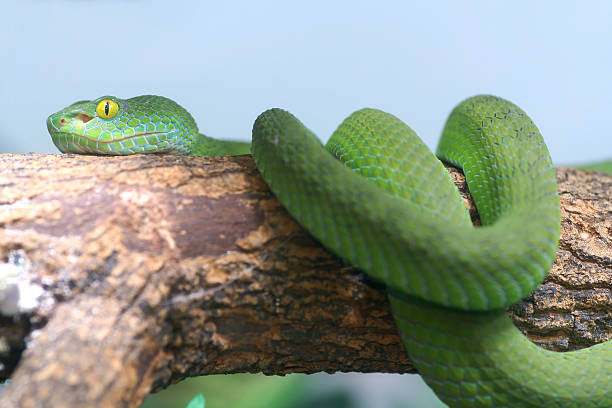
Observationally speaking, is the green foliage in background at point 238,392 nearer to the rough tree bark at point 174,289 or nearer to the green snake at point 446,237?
the rough tree bark at point 174,289

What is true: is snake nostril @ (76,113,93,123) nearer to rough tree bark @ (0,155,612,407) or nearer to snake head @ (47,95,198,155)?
snake head @ (47,95,198,155)

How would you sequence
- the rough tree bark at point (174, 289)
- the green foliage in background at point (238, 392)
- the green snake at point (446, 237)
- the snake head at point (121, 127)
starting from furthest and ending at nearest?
the green foliage in background at point (238, 392) → the snake head at point (121, 127) → the green snake at point (446, 237) → the rough tree bark at point (174, 289)

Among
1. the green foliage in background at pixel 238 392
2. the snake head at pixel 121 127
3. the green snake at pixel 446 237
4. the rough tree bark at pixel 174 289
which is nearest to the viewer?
the rough tree bark at pixel 174 289

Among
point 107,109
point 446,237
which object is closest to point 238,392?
point 107,109

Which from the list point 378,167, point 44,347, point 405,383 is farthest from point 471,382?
point 405,383

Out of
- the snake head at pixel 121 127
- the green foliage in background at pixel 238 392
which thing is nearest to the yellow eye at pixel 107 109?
the snake head at pixel 121 127

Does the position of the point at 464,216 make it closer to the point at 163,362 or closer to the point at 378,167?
the point at 378,167

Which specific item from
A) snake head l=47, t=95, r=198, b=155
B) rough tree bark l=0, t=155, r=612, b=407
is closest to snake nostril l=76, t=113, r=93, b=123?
snake head l=47, t=95, r=198, b=155
